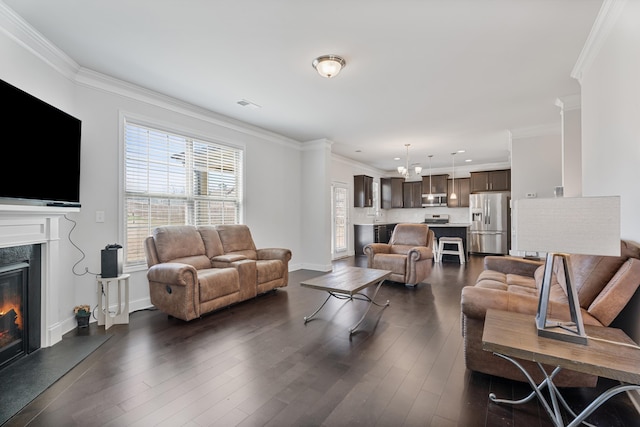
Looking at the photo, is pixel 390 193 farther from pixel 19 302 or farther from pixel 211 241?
pixel 19 302

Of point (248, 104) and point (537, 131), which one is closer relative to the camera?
point (248, 104)

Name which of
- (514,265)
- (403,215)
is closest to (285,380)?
(514,265)

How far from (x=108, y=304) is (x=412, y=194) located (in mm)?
8879

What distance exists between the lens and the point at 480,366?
6.86 feet

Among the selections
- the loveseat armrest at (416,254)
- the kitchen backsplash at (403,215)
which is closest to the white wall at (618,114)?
the loveseat armrest at (416,254)

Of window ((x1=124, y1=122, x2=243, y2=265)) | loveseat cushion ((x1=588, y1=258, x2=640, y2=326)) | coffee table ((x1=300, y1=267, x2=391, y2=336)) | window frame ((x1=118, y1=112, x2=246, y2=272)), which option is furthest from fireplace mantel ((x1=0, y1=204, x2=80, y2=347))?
loveseat cushion ((x1=588, y1=258, x2=640, y2=326))

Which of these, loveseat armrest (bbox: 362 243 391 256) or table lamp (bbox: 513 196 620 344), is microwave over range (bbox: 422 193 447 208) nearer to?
loveseat armrest (bbox: 362 243 391 256)

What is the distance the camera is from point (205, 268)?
12.7 feet

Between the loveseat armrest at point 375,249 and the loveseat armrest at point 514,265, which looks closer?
the loveseat armrest at point 514,265

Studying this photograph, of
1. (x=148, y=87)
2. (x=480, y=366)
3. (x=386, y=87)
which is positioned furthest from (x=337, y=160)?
(x=480, y=366)

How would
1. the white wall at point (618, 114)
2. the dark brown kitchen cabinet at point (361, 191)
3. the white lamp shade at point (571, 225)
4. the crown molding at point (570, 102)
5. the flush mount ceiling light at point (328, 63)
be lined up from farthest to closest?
1. the dark brown kitchen cabinet at point (361, 191)
2. the crown molding at point (570, 102)
3. the flush mount ceiling light at point (328, 63)
4. the white wall at point (618, 114)
5. the white lamp shade at point (571, 225)

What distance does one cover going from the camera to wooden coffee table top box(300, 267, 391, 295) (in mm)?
2980

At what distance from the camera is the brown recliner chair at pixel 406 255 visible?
15.2ft

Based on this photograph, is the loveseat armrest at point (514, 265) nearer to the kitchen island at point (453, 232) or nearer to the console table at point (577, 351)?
the console table at point (577, 351)
